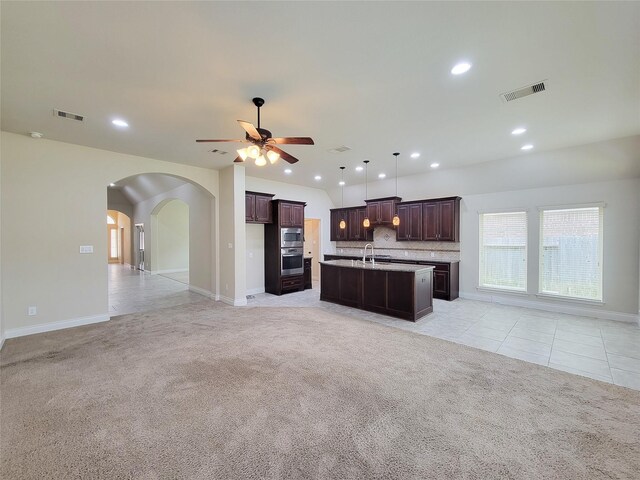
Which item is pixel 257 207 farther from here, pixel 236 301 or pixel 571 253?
pixel 571 253

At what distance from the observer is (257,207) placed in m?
7.01

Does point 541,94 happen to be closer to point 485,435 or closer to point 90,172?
point 485,435

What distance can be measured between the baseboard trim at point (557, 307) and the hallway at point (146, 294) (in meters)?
6.88

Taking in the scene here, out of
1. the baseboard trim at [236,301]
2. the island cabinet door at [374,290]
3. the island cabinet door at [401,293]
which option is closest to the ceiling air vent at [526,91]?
the island cabinet door at [401,293]

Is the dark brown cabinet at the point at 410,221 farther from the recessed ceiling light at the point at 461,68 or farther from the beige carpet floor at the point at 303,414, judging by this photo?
the recessed ceiling light at the point at 461,68

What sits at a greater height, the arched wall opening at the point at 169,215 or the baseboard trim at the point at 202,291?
the arched wall opening at the point at 169,215

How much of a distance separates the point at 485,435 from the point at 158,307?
20.8 ft

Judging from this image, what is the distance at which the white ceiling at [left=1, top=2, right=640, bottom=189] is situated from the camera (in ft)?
6.59

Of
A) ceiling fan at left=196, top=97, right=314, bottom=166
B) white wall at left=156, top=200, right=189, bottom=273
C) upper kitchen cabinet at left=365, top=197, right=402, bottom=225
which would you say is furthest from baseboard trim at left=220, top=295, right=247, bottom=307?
white wall at left=156, top=200, right=189, bottom=273

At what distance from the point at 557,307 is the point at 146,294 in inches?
393

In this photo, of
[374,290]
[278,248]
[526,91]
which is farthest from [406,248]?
[526,91]

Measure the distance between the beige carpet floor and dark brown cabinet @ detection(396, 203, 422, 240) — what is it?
3.93 m

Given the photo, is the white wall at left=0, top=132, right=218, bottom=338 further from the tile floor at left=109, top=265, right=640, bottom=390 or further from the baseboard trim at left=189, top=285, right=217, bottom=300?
the baseboard trim at left=189, top=285, right=217, bottom=300

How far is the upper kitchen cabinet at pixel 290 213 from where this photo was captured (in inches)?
287
